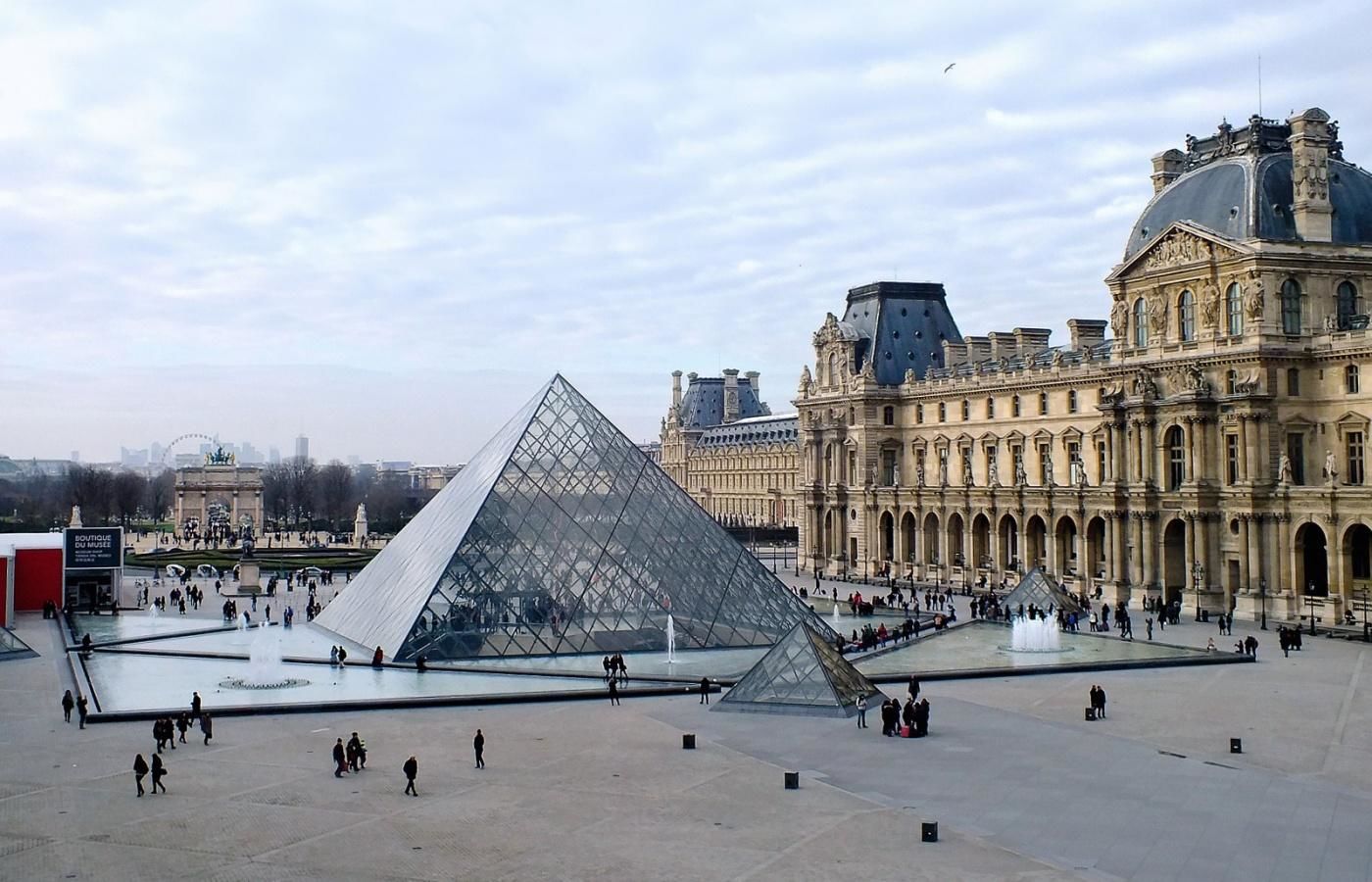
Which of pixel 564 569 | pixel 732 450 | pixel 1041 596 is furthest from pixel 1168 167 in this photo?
pixel 732 450

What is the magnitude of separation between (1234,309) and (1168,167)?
9.23 metres

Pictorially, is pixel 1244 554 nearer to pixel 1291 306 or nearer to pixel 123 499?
pixel 1291 306

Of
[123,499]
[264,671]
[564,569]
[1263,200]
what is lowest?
[264,671]

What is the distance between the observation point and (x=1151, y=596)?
48125mm

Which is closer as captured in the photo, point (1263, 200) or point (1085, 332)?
point (1263, 200)

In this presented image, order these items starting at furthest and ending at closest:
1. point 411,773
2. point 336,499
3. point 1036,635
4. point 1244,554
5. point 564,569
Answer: point 336,499 < point 1244,554 < point 1036,635 < point 564,569 < point 411,773

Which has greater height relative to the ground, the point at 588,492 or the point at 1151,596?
the point at 588,492

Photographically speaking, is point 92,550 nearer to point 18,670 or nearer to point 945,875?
point 18,670

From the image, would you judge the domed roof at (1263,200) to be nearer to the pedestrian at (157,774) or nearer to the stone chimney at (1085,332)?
the stone chimney at (1085,332)

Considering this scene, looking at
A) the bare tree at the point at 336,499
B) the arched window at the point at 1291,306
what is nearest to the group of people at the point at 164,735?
the arched window at the point at 1291,306

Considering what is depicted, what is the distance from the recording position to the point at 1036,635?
121 ft

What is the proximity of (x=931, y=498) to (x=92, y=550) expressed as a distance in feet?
119

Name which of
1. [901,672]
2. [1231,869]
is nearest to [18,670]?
[901,672]

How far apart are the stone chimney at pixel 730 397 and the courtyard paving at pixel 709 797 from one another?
97625 millimetres
